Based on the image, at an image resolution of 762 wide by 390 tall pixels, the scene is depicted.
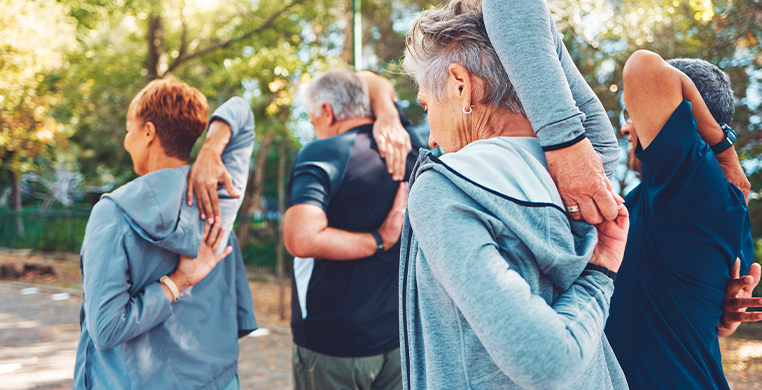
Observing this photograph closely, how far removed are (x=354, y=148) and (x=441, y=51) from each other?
120cm

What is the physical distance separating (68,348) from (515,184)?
725cm

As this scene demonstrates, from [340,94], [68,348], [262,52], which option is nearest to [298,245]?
[340,94]

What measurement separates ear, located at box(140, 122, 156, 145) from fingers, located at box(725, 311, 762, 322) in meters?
2.20

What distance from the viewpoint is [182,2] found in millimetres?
8008

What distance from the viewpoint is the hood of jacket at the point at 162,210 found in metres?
1.66

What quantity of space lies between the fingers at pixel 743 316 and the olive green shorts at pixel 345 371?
132 centimetres

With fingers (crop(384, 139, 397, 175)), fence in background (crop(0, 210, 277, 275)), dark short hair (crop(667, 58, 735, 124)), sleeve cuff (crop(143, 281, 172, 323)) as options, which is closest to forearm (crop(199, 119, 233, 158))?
sleeve cuff (crop(143, 281, 172, 323))

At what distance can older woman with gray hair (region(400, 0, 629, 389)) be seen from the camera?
0.81 m

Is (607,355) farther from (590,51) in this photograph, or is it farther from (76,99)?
(76,99)

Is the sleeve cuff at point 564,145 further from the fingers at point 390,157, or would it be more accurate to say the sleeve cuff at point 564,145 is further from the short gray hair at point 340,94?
the short gray hair at point 340,94

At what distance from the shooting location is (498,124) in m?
1.09

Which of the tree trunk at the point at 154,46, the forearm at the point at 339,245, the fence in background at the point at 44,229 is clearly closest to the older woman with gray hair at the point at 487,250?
the forearm at the point at 339,245

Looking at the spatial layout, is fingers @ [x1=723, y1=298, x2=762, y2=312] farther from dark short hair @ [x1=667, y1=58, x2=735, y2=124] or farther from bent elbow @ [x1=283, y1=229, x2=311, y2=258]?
bent elbow @ [x1=283, y1=229, x2=311, y2=258]

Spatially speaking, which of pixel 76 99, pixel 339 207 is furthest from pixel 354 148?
pixel 76 99
